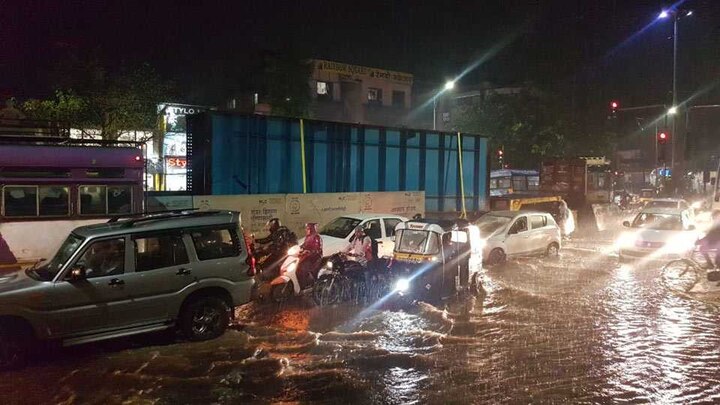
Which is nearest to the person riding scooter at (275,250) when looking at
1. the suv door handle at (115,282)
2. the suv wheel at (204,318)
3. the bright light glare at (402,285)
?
the bright light glare at (402,285)

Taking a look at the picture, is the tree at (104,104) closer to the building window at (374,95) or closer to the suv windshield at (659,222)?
the suv windshield at (659,222)

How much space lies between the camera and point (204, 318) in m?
8.20

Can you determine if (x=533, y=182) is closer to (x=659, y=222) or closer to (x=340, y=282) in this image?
(x=659, y=222)

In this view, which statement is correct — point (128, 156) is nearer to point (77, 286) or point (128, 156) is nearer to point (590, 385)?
point (77, 286)

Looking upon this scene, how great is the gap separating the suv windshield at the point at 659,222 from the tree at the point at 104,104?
1727 centimetres

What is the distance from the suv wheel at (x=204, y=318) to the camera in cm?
806

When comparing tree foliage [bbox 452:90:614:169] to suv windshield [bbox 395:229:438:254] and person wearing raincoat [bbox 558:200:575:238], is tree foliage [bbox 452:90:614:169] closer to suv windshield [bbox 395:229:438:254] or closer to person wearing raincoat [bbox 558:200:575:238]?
person wearing raincoat [bbox 558:200:575:238]

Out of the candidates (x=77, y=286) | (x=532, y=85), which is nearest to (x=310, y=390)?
(x=77, y=286)

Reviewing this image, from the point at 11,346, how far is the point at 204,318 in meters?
2.34

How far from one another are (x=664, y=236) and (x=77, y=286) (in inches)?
567

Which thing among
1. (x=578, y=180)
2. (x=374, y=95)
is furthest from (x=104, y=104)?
(x=374, y=95)

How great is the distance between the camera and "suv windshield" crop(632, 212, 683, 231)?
16.0 metres

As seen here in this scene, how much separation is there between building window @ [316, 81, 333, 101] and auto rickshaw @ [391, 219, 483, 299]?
28659 millimetres

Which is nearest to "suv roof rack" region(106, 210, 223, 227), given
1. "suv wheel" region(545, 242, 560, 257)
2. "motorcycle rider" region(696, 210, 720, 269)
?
"motorcycle rider" region(696, 210, 720, 269)
